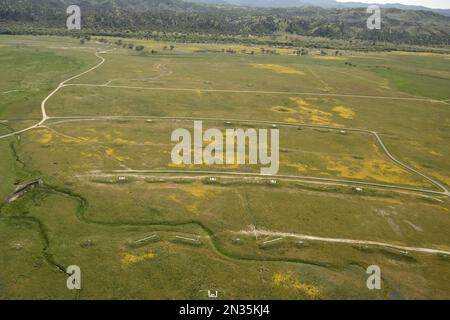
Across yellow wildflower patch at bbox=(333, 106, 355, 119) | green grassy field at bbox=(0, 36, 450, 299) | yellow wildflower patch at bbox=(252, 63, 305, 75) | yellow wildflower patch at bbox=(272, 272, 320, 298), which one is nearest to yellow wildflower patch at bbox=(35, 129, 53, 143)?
green grassy field at bbox=(0, 36, 450, 299)

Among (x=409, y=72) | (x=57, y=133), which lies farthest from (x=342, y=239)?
(x=409, y=72)

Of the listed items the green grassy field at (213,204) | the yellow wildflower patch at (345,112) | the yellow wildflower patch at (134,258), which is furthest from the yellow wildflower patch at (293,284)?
the yellow wildflower patch at (345,112)

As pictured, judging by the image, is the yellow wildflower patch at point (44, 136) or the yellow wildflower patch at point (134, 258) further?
the yellow wildflower patch at point (44, 136)

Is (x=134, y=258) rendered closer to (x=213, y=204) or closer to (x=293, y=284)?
(x=213, y=204)

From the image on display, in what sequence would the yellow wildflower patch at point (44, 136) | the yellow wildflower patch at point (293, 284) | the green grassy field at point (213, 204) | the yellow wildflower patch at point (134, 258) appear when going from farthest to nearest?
the yellow wildflower patch at point (44, 136), the yellow wildflower patch at point (134, 258), the green grassy field at point (213, 204), the yellow wildflower patch at point (293, 284)

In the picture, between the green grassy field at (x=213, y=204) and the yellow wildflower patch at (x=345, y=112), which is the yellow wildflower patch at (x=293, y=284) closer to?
the green grassy field at (x=213, y=204)

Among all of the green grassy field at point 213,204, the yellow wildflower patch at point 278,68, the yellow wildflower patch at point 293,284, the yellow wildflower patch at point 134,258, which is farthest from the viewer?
the yellow wildflower patch at point 278,68

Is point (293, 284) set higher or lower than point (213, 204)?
lower

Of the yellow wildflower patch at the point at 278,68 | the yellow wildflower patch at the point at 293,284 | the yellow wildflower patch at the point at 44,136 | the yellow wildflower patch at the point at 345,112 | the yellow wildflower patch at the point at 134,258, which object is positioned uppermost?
the yellow wildflower patch at the point at 278,68

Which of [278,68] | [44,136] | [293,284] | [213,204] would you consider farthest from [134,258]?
[278,68]
